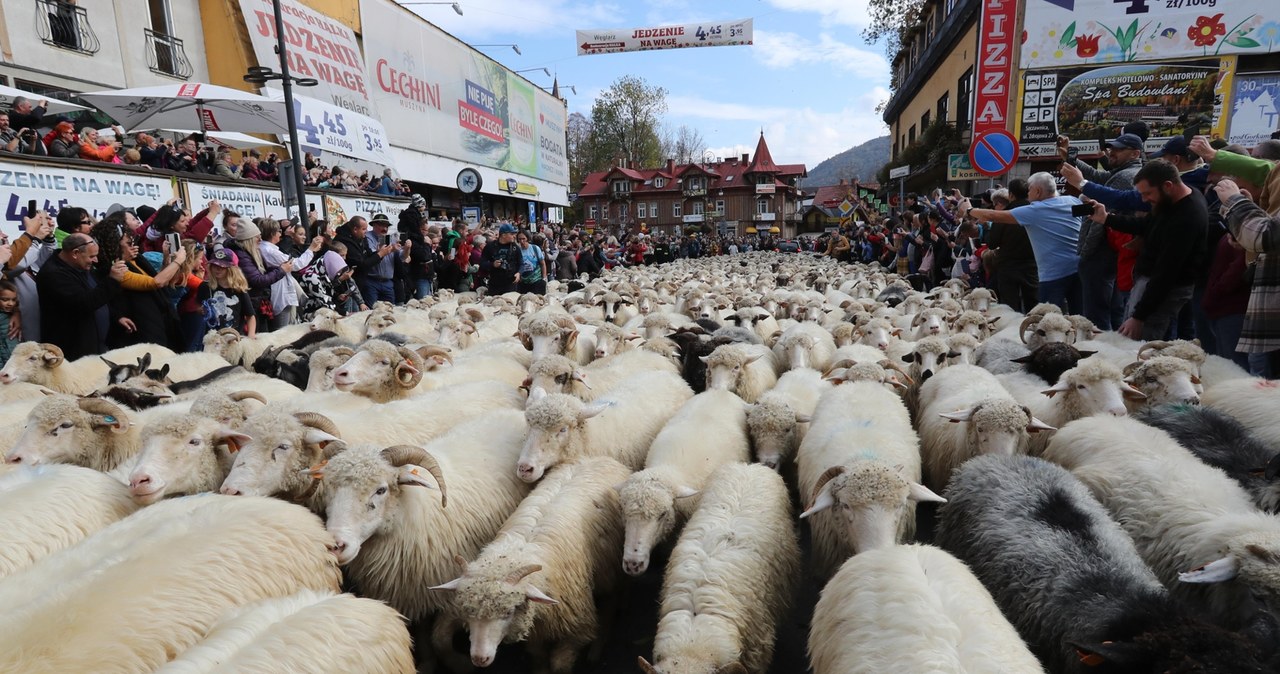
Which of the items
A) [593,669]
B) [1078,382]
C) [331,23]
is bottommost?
[593,669]

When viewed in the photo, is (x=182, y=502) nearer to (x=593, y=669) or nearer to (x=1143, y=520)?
(x=593, y=669)

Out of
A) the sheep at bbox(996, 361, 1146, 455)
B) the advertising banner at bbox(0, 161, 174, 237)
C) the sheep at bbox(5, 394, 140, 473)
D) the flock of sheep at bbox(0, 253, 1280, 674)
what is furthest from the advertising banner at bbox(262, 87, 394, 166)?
the sheep at bbox(996, 361, 1146, 455)

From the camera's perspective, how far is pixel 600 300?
29.4 ft

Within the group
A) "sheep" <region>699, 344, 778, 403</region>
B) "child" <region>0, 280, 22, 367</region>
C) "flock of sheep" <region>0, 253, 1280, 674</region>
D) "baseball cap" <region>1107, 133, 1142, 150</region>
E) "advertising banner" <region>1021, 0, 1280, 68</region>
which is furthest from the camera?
"advertising banner" <region>1021, 0, 1280, 68</region>

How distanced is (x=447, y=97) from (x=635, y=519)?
88.6 feet

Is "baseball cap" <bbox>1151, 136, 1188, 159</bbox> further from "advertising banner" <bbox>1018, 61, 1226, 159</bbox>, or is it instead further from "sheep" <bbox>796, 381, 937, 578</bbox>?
"advertising banner" <bbox>1018, 61, 1226, 159</bbox>

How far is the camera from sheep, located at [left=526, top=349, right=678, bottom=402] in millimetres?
4426

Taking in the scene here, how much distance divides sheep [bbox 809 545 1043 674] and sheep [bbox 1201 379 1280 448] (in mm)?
2181

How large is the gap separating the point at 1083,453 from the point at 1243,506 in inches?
27.0

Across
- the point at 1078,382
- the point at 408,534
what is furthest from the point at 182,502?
the point at 1078,382

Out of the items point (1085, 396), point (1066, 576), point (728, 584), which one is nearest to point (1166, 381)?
point (1085, 396)

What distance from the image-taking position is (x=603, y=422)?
3.92 meters

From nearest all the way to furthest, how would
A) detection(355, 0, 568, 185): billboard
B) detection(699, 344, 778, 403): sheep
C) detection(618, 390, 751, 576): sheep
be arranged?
1. detection(618, 390, 751, 576): sheep
2. detection(699, 344, 778, 403): sheep
3. detection(355, 0, 568, 185): billboard

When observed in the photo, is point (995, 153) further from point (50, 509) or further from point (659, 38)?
point (659, 38)
